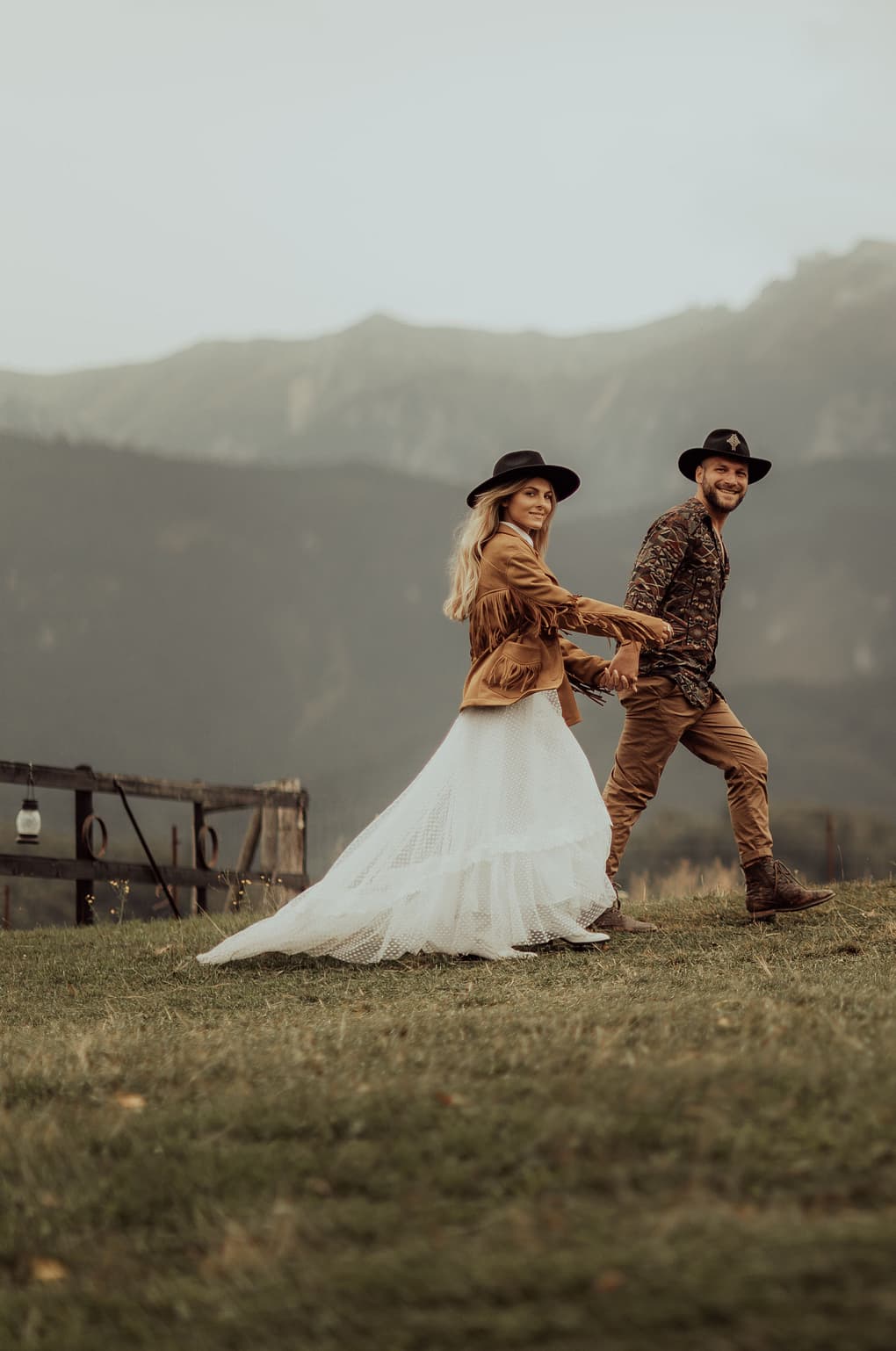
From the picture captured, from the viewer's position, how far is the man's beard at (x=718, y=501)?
25.5 feet

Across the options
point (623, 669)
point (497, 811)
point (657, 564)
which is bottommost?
point (497, 811)

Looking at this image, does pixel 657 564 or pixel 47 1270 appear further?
pixel 657 564

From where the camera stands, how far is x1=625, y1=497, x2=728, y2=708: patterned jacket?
7.47m

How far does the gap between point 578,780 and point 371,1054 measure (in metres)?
3.26

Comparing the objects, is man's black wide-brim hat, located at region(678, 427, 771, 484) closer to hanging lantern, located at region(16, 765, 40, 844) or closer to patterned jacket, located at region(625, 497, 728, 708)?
patterned jacket, located at region(625, 497, 728, 708)

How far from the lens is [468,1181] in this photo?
2.72 metres

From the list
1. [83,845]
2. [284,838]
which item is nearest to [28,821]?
[83,845]

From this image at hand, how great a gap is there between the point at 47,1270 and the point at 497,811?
435 centimetres

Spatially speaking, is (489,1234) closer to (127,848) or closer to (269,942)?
(269,942)

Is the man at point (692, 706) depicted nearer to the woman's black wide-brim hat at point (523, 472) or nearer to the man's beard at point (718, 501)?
the man's beard at point (718, 501)

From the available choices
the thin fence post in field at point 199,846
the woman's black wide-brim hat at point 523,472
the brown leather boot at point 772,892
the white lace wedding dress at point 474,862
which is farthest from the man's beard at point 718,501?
the thin fence post in field at point 199,846

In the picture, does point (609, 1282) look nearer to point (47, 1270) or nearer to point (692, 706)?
point (47, 1270)

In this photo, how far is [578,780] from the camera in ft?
22.9

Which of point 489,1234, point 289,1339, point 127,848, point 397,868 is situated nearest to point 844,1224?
point 489,1234
